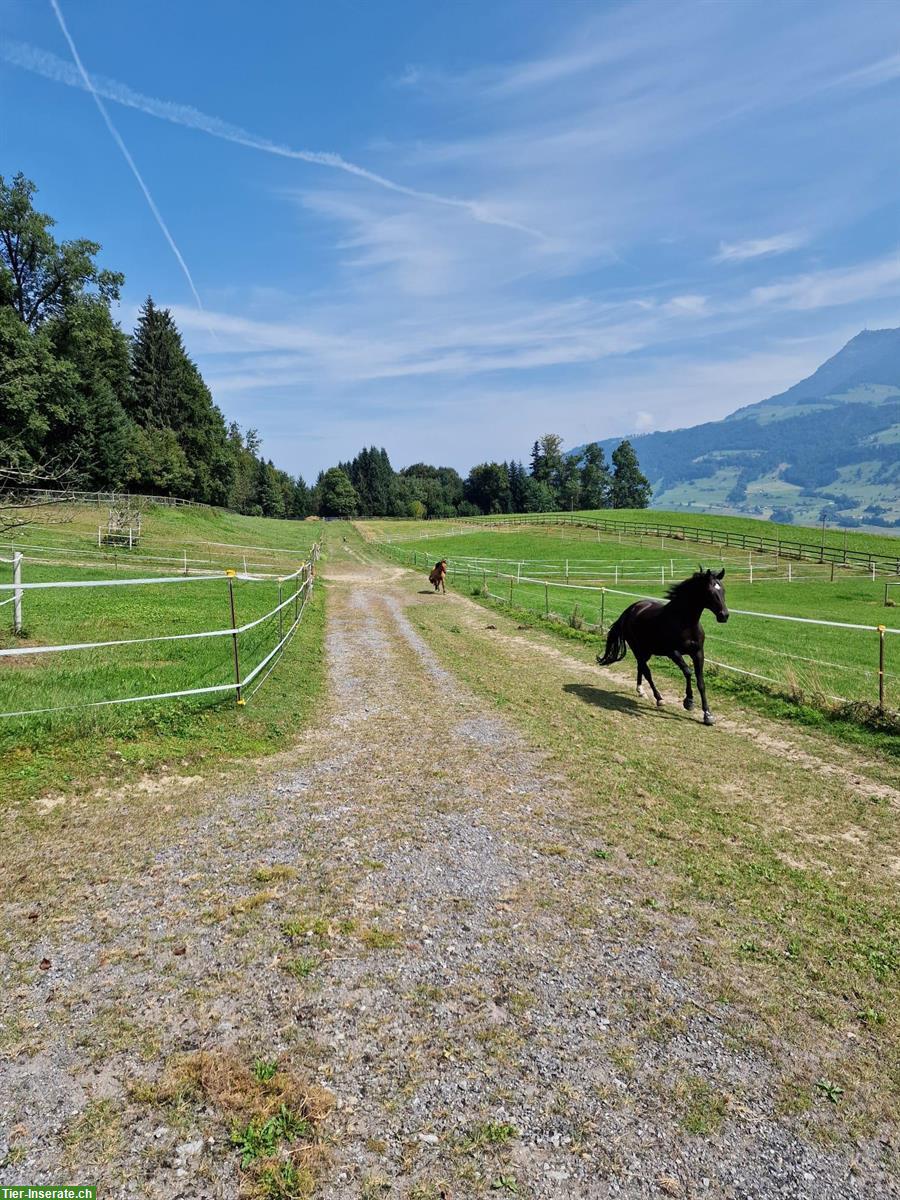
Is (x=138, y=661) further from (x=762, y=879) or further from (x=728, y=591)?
(x=728, y=591)

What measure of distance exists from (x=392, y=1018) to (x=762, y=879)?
3.69 m

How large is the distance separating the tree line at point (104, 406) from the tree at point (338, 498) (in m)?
0.33

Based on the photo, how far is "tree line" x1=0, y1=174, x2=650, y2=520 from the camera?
38.8 metres

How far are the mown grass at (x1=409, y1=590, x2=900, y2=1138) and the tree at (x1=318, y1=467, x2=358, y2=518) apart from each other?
139 metres

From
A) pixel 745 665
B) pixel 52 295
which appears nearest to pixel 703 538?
pixel 745 665

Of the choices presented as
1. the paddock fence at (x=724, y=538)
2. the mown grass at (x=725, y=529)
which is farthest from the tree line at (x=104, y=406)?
the paddock fence at (x=724, y=538)

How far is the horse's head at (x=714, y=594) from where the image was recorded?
10320 millimetres

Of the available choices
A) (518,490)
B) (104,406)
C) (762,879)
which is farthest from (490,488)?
(762,879)

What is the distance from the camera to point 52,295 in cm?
4856

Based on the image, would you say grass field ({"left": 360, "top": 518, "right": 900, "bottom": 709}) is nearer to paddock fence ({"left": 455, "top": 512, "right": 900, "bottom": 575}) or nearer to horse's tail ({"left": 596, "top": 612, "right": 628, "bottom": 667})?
horse's tail ({"left": 596, "top": 612, "right": 628, "bottom": 667})

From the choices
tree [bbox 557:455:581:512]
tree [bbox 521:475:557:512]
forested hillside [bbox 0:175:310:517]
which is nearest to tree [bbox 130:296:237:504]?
forested hillside [bbox 0:175:310:517]

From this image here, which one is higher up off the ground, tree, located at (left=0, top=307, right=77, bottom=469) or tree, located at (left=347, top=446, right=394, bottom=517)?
tree, located at (left=347, top=446, right=394, bottom=517)

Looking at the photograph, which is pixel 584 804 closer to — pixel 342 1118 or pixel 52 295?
pixel 342 1118

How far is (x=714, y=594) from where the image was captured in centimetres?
1032
